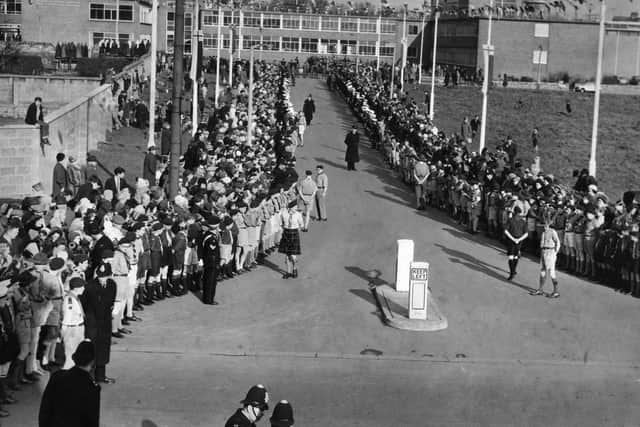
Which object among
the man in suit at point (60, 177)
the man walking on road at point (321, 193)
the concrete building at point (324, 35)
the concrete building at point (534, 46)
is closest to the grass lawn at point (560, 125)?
the concrete building at point (534, 46)

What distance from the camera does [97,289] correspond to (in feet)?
46.2

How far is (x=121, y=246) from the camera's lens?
16891 mm

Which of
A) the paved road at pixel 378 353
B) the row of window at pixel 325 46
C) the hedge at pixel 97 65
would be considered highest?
the row of window at pixel 325 46

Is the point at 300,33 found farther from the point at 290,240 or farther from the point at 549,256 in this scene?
the point at 549,256

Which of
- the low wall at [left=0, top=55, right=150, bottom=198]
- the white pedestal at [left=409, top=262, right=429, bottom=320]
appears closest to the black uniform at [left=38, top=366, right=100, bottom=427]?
the white pedestal at [left=409, top=262, right=429, bottom=320]

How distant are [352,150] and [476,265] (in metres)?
13.4

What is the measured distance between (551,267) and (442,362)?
18.5 ft

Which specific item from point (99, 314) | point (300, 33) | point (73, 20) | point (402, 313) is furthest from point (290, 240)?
point (300, 33)

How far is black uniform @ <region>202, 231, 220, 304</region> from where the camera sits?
19688mm

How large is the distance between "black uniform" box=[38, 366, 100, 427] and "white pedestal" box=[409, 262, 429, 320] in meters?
10.1

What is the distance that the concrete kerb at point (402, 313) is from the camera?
18.8m

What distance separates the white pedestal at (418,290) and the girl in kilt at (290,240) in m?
3.91

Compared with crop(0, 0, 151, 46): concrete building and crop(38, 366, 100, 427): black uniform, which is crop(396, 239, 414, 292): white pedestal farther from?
crop(0, 0, 151, 46): concrete building

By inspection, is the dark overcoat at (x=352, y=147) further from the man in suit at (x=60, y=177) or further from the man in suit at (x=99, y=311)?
the man in suit at (x=99, y=311)
